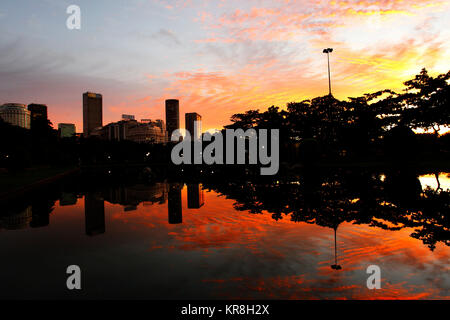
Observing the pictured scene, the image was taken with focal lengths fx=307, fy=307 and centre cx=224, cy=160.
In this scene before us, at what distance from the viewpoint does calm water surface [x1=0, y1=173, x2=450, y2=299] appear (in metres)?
5.07

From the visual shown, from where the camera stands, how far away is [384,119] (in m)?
51.0

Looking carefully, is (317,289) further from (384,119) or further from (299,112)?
(299,112)

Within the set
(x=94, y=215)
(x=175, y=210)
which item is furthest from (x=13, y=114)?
(x=175, y=210)

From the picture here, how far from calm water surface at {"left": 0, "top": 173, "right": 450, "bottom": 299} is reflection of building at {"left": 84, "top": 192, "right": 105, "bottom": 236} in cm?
7

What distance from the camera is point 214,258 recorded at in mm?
6746

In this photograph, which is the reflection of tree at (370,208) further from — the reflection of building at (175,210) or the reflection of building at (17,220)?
Answer: the reflection of building at (17,220)

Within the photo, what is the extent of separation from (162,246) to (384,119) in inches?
2059

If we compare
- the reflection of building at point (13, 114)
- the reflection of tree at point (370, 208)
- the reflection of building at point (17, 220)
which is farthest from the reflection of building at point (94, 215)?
the reflection of building at point (13, 114)

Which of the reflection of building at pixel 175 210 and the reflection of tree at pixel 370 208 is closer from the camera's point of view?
the reflection of tree at pixel 370 208

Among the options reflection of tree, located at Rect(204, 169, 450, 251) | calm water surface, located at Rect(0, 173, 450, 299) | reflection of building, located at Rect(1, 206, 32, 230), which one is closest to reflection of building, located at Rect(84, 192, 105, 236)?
calm water surface, located at Rect(0, 173, 450, 299)

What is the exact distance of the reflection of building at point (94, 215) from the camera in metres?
9.67

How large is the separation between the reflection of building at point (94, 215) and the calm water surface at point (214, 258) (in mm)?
66
